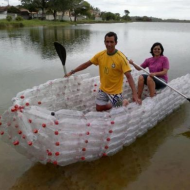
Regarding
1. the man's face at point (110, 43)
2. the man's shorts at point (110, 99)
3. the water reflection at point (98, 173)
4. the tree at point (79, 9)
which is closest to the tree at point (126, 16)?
the tree at point (79, 9)

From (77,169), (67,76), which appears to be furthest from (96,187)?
(67,76)

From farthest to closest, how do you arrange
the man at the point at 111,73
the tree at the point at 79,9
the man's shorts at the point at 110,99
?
1. the tree at the point at 79,9
2. the man's shorts at the point at 110,99
3. the man at the point at 111,73

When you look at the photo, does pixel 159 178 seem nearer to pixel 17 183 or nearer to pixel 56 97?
pixel 17 183

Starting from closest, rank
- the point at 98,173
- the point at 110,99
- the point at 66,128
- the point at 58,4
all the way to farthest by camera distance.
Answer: the point at 66,128, the point at 98,173, the point at 110,99, the point at 58,4

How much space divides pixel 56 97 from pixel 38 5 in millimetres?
73909

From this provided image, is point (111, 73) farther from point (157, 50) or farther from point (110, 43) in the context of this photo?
point (157, 50)

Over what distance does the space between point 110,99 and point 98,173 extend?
4.22ft

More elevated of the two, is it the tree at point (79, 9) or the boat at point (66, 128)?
the tree at point (79, 9)

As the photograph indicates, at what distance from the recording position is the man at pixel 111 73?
345 cm

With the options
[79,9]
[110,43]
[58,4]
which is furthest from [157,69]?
[79,9]

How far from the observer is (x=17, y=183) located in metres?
3.06

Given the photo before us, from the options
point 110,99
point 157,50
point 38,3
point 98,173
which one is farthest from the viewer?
point 38,3

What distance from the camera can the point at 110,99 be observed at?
152 inches

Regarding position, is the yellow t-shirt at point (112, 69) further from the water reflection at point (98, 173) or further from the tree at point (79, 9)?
the tree at point (79, 9)
